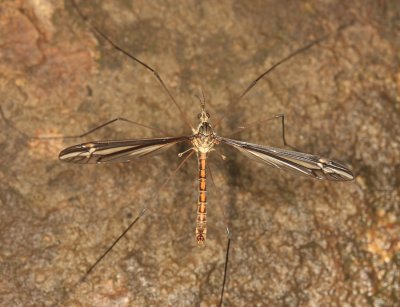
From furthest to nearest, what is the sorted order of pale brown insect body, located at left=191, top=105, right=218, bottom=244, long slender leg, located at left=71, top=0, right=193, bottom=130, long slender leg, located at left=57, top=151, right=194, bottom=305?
long slender leg, located at left=71, top=0, right=193, bottom=130
pale brown insect body, located at left=191, top=105, right=218, bottom=244
long slender leg, located at left=57, top=151, right=194, bottom=305

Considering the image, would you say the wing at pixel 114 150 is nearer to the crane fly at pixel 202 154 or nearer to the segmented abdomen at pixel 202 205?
the crane fly at pixel 202 154

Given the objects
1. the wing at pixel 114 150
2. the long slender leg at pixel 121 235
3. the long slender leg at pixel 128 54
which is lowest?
the long slender leg at pixel 121 235

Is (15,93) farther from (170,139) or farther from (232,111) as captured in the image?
(232,111)

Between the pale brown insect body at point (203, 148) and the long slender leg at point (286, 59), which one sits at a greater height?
the long slender leg at point (286, 59)

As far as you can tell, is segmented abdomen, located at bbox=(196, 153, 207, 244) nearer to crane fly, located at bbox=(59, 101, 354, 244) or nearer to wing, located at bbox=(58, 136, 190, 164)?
crane fly, located at bbox=(59, 101, 354, 244)

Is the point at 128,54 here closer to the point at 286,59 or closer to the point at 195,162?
the point at 195,162

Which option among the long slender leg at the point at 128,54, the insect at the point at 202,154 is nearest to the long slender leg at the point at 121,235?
the insect at the point at 202,154

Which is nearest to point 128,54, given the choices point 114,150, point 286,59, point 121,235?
point 114,150

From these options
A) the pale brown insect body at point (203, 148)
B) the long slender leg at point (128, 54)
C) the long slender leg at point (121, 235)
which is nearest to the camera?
the long slender leg at point (121, 235)

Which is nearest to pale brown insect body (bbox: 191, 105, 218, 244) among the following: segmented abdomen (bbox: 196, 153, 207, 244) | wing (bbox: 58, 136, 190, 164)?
segmented abdomen (bbox: 196, 153, 207, 244)
